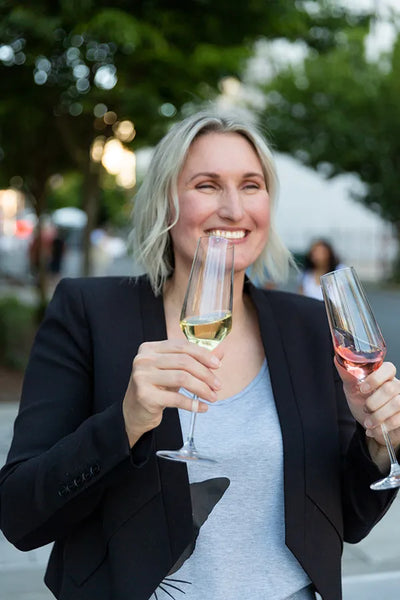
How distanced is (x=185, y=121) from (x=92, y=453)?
0.96m

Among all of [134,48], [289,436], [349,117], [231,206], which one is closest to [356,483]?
[289,436]

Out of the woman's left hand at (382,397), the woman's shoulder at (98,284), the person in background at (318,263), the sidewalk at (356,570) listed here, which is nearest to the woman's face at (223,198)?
the woman's shoulder at (98,284)

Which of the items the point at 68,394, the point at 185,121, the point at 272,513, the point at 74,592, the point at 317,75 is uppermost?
the point at 317,75

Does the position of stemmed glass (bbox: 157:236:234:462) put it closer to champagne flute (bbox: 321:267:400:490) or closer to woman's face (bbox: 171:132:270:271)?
champagne flute (bbox: 321:267:400:490)

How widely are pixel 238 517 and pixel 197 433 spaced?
0.22 metres

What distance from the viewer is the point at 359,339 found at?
5.18ft

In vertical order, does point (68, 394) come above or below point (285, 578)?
above

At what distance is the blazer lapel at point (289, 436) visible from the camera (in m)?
1.79

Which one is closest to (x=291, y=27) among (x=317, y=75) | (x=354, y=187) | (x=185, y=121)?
(x=185, y=121)

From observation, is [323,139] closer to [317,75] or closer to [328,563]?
[317,75]

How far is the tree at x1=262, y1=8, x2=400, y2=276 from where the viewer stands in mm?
23344

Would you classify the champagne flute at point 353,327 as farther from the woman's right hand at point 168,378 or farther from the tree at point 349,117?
the tree at point 349,117

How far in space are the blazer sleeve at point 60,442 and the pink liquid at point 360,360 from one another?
1.54 ft

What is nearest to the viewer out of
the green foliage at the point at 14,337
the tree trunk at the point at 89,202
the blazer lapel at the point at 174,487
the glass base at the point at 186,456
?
the glass base at the point at 186,456
